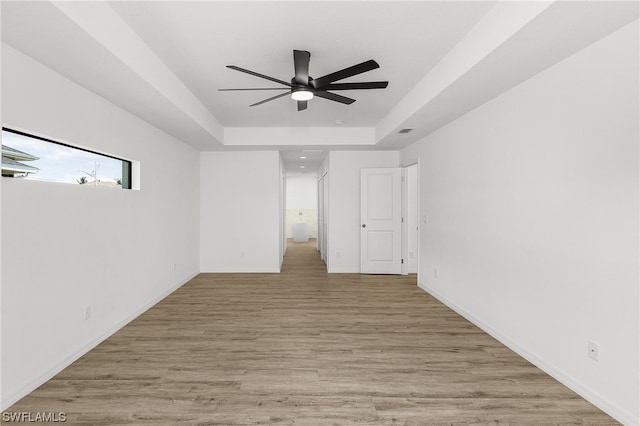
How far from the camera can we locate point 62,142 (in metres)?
2.61

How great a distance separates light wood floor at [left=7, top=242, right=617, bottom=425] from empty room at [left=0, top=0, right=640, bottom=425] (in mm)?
20

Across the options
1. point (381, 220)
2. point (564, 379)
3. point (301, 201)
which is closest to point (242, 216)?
point (381, 220)

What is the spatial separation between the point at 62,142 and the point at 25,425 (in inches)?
79.9

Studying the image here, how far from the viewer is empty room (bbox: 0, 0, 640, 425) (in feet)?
6.51

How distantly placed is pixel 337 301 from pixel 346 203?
7.93 ft

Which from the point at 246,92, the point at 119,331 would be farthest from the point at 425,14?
the point at 119,331

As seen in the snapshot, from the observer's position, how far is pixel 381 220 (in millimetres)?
6094

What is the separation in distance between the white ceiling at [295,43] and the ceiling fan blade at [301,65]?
157 millimetres

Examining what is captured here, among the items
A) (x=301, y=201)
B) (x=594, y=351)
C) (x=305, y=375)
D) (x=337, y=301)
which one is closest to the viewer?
(x=594, y=351)

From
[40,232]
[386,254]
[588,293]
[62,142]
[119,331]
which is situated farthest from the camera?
[386,254]

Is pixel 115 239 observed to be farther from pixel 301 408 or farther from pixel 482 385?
pixel 482 385

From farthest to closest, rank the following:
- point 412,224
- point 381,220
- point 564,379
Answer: point 412,224 → point 381,220 → point 564,379

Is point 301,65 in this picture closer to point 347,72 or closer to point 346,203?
point 347,72

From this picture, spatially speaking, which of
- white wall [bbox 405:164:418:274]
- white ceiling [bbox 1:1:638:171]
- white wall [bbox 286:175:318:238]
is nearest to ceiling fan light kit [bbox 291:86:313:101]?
white ceiling [bbox 1:1:638:171]
